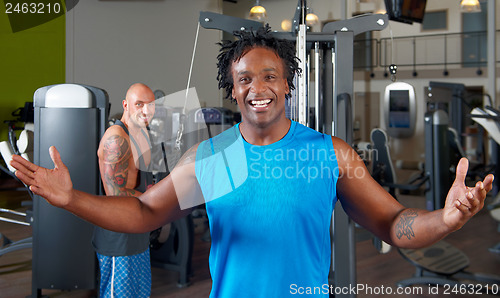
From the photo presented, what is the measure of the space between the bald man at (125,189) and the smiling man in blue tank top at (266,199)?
1088mm

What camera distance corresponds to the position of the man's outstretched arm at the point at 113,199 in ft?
3.55

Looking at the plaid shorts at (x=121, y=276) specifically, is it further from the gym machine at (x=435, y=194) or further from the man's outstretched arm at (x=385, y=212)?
the gym machine at (x=435, y=194)

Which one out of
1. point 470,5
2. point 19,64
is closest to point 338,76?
point 470,5

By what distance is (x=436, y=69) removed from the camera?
1261 centimetres

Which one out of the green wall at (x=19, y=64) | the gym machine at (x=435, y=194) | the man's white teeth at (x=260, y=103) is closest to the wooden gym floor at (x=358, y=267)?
the gym machine at (x=435, y=194)

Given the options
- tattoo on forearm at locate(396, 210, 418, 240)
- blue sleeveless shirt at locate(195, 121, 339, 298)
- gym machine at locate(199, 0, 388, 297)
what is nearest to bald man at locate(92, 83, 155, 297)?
gym machine at locate(199, 0, 388, 297)

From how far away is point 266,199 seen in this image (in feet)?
3.99

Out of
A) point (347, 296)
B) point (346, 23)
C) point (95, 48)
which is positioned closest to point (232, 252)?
point (347, 296)

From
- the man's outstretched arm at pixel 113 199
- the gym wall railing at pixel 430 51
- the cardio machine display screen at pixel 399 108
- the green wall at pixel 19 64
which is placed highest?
the gym wall railing at pixel 430 51

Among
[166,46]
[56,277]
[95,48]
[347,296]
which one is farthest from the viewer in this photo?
[166,46]

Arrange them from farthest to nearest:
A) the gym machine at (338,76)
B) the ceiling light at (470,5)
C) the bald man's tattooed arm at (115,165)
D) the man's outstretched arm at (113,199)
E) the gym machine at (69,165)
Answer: the ceiling light at (470,5)
the gym machine at (69,165)
the bald man's tattooed arm at (115,165)
the gym machine at (338,76)
the man's outstretched arm at (113,199)

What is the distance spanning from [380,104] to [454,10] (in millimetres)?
3146

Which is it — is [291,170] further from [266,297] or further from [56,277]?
[56,277]

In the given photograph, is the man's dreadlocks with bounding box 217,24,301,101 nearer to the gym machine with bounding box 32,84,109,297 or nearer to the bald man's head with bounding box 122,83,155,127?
the bald man's head with bounding box 122,83,155,127
